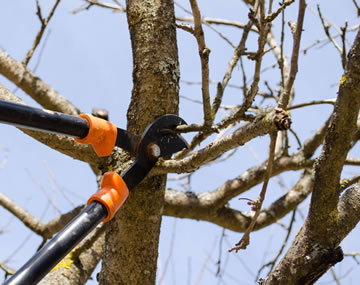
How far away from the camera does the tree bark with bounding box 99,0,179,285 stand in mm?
1745

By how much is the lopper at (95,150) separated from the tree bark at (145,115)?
157 millimetres

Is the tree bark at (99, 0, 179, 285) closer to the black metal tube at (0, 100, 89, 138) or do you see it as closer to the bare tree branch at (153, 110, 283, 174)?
the bare tree branch at (153, 110, 283, 174)

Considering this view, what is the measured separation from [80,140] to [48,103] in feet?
5.59

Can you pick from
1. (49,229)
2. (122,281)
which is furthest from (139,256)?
(49,229)

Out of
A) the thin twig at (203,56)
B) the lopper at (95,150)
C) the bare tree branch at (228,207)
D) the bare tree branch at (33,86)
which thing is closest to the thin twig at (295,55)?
the thin twig at (203,56)

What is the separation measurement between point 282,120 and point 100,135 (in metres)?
0.59

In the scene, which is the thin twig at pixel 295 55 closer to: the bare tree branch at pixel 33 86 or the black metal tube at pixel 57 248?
the black metal tube at pixel 57 248

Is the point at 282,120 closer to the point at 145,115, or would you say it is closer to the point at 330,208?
the point at 330,208

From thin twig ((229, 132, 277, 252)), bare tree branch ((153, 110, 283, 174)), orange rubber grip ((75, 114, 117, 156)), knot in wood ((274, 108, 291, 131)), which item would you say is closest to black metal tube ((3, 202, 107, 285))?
orange rubber grip ((75, 114, 117, 156))

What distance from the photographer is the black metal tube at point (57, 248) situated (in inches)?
43.0

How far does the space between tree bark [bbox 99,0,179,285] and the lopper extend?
0.52 feet

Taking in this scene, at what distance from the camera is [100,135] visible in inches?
58.4

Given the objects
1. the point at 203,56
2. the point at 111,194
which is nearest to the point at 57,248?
the point at 111,194

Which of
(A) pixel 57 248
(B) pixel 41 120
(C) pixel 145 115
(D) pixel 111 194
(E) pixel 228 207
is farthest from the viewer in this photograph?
(E) pixel 228 207
